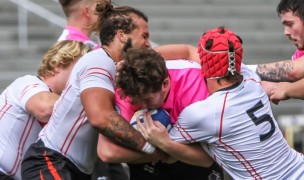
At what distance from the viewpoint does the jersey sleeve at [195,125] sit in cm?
407

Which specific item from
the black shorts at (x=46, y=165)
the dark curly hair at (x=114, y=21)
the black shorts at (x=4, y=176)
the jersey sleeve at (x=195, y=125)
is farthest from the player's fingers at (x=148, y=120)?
the black shorts at (x=4, y=176)

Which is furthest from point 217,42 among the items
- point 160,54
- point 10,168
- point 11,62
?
point 11,62

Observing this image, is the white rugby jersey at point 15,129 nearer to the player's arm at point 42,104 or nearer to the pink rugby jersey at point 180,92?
the player's arm at point 42,104

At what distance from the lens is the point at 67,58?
4.83m

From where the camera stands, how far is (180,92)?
430 cm

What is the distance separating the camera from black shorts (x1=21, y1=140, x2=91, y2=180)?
4629 millimetres

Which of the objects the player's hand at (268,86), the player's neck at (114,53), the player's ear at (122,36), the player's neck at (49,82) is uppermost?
the player's ear at (122,36)

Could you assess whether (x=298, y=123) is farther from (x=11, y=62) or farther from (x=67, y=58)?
(x=67, y=58)

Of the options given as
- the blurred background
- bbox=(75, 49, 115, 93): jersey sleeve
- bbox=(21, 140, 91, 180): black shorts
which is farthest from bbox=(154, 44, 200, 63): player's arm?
the blurred background

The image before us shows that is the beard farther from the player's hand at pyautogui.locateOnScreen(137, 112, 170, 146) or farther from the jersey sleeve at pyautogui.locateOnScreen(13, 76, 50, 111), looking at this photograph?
the jersey sleeve at pyautogui.locateOnScreen(13, 76, 50, 111)

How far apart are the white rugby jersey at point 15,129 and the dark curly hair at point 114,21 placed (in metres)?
0.62

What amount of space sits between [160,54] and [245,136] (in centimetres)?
57

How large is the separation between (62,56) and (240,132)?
3.94ft

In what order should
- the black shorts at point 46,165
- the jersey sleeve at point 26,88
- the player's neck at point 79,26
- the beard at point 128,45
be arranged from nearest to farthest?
the beard at point 128,45 → the black shorts at point 46,165 → the jersey sleeve at point 26,88 → the player's neck at point 79,26
